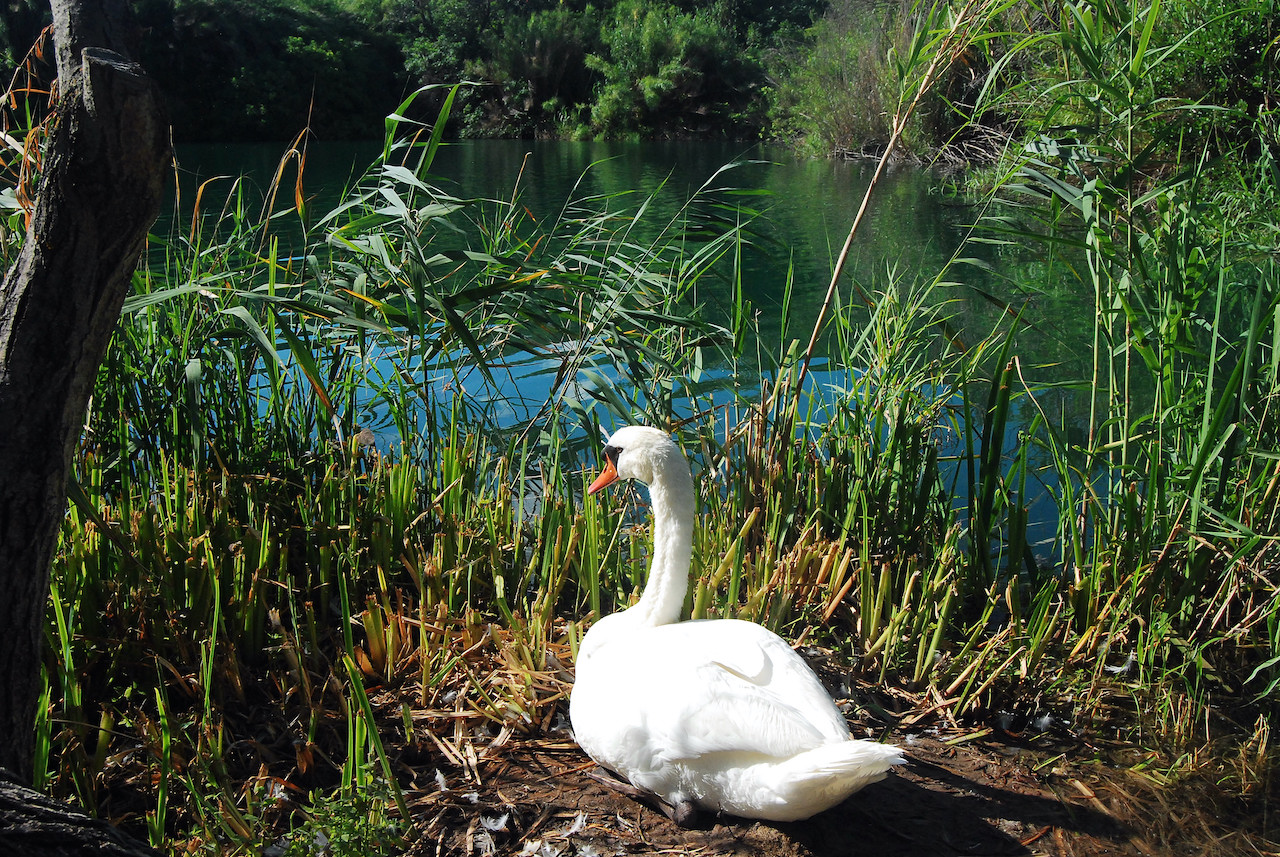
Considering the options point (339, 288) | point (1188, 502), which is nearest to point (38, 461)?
point (339, 288)

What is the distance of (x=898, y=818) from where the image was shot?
219 centimetres

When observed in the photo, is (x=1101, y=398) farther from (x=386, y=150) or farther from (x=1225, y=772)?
(x=386, y=150)

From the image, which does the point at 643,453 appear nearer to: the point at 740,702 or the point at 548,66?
the point at 740,702

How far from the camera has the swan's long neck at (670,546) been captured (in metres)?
2.52

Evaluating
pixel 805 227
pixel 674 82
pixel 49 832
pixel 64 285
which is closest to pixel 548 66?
pixel 674 82

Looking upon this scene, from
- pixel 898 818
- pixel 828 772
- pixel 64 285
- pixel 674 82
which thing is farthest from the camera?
pixel 674 82

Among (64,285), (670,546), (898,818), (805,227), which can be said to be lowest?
(898,818)

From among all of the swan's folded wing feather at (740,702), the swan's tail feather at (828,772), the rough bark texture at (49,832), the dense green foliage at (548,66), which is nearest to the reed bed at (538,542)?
the swan's folded wing feather at (740,702)

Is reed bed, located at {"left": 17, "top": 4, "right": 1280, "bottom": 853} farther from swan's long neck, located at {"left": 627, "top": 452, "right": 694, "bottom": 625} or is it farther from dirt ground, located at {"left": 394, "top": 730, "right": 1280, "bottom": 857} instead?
swan's long neck, located at {"left": 627, "top": 452, "right": 694, "bottom": 625}

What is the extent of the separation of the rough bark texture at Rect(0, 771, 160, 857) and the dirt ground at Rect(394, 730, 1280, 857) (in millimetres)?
1007

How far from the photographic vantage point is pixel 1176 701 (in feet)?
8.73

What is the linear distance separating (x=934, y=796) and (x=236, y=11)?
3325 centimetres

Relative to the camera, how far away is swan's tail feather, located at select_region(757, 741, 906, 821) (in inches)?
71.0

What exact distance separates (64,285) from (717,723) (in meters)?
1.48
